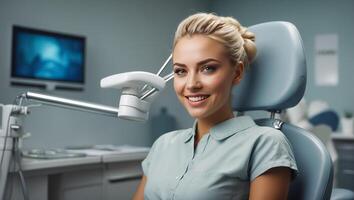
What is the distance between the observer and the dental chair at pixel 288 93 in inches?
38.4

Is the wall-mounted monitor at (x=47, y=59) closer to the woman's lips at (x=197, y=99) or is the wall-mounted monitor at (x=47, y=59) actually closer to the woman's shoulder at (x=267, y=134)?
the woman's lips at (x=197, y=99)

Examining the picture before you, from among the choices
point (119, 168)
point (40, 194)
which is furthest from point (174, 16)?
point (40, 194)

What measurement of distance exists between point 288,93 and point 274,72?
7 cm

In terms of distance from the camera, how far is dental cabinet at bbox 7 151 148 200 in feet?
6.28

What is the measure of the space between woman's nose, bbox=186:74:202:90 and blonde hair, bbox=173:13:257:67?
0.11 m

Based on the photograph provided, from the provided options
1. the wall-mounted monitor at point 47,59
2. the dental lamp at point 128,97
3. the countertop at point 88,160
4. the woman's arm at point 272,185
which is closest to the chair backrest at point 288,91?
the woman's arm at point 272,185

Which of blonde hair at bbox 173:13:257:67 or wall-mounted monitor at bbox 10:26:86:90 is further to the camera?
wall-mounted monitor at bbox 10:26:86:90

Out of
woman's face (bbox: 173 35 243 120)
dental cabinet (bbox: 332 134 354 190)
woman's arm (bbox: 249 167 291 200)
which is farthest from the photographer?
dental cabinet (bbox: 332 134 354 190)

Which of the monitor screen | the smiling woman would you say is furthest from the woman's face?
the monitor screen

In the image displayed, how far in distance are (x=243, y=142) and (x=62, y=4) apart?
212 centimetres

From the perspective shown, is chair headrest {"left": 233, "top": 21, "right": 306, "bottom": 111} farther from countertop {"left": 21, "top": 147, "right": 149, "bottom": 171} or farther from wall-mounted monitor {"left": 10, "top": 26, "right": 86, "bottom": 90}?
wall-mounted monitor {"left": 10, "top": 26, "right": 86, "bottom": 90}

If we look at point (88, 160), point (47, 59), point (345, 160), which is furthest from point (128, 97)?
point (345, 160)

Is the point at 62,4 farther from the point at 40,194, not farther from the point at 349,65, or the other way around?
the point at 349,65

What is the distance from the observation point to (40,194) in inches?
76.8
